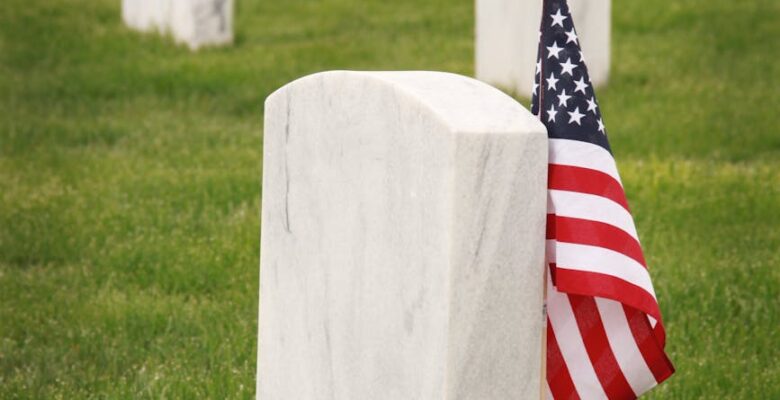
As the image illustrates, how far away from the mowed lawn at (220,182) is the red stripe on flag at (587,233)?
1.69m

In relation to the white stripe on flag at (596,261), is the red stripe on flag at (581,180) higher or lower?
higher

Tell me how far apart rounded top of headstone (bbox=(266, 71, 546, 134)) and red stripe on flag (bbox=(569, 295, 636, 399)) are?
0.49 metres

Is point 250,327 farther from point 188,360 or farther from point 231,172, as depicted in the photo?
point 231,172

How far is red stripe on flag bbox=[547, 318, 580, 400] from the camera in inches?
123

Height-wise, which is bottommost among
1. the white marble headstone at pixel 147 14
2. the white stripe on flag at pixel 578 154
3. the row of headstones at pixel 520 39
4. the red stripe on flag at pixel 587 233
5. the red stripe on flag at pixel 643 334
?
the white marble headstone at pixel 147 14

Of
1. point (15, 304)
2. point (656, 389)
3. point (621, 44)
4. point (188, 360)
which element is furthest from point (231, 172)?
point (621, 44)

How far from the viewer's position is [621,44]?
11.8m

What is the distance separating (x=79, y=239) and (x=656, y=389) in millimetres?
3184

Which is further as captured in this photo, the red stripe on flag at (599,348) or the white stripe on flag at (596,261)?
the red stripe on flag at (599,348)

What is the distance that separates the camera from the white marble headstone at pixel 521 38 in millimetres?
9727

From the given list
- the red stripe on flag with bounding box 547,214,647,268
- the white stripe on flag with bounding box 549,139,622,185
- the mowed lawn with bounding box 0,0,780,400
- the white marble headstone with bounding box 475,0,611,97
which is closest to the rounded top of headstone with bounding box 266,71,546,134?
the white stripe on flag with bounding box 549,139,622,185

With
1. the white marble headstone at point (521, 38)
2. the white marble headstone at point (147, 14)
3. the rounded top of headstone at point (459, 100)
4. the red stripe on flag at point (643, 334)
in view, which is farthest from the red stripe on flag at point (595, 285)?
the white marble headstone at point (147, 14)

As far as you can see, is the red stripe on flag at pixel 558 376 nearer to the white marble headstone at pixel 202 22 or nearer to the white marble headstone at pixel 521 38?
the white marble headstone at pixel 521 38

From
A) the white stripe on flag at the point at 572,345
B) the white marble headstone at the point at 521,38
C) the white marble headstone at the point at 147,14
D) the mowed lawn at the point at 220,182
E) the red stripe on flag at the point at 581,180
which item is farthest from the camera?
the white marble headstone at the point at 147,14
